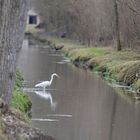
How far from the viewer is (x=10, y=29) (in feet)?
34.2

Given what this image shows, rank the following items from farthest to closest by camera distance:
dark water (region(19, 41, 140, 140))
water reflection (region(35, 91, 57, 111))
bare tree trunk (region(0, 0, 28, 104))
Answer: water reflection (region(35, 91, 57, 111)) → dark water (region(19, 41, 140, 140)) → bare tree trunk (region(0, 0, 28, 104))

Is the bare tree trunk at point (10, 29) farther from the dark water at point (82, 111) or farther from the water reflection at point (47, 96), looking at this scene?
the water reflection at point (47, 96)

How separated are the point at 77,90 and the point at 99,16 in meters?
29.9

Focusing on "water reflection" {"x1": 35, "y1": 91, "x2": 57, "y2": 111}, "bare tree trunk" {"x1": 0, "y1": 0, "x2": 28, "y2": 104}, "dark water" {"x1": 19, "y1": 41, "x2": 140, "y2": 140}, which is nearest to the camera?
"bare tree trunk" {"x1": 0, "y1": 0, "x2": 28, "y2": 104}

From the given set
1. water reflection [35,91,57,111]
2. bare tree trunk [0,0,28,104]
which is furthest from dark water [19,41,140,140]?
bare tree trunk [0,0,28,104]

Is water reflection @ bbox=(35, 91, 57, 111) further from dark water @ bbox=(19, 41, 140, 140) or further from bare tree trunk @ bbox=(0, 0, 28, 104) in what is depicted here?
bare tree trunk @ bbox=(0, 0, 28, 104)

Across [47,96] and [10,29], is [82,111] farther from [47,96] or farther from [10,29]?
[10,29]

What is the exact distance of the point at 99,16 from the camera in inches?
2336

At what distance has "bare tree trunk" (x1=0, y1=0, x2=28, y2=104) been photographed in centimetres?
1036

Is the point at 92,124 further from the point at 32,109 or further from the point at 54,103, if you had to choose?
the point at 54,103

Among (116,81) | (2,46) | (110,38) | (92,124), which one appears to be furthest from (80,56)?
(2,46)

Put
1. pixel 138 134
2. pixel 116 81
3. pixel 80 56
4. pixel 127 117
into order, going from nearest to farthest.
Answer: pixel 138 134
pixel 127 117
pixel 116 81
pixel 80 56

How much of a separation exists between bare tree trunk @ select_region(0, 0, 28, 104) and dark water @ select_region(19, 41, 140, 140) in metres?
6.76

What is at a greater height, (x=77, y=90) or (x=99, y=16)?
(x=99, y=16)
